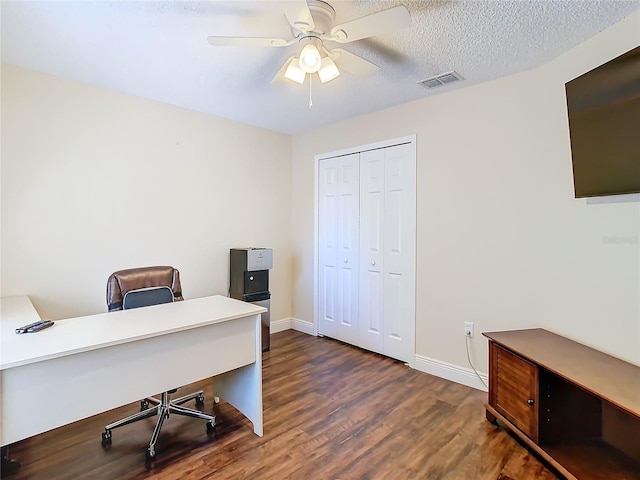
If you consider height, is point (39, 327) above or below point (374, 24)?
below

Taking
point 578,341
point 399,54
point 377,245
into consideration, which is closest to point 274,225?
point 377,245

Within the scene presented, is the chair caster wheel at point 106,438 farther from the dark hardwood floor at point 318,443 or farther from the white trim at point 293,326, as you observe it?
the white trim at point 293,326

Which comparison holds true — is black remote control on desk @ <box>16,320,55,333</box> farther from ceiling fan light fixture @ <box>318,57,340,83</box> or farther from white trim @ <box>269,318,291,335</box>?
white trim @ <box>269,318,291,335</box>

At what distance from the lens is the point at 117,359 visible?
5.43ft

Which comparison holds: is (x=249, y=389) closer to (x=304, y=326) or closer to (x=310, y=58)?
(x=310, y=58)

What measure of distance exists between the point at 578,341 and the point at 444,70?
2055mm

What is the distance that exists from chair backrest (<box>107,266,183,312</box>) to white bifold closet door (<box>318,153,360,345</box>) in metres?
1.80

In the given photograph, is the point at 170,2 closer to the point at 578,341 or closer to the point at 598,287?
the point at 598,287

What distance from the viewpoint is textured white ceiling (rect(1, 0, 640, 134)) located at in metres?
1.80

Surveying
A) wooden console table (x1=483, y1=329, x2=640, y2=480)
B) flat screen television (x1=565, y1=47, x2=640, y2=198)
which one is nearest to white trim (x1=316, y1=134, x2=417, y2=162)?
flat screen television (x1=565, y1=47, x2=640, y2=198)

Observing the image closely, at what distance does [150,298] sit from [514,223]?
274cm

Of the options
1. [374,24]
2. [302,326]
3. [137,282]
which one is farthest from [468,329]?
[137,282]

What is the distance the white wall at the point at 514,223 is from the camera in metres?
2.00

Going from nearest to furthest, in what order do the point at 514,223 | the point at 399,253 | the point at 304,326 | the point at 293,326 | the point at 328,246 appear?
the point at 514,223, the point at 399,253, the point at 328,246, the point at 304,326, the point at 293,326
